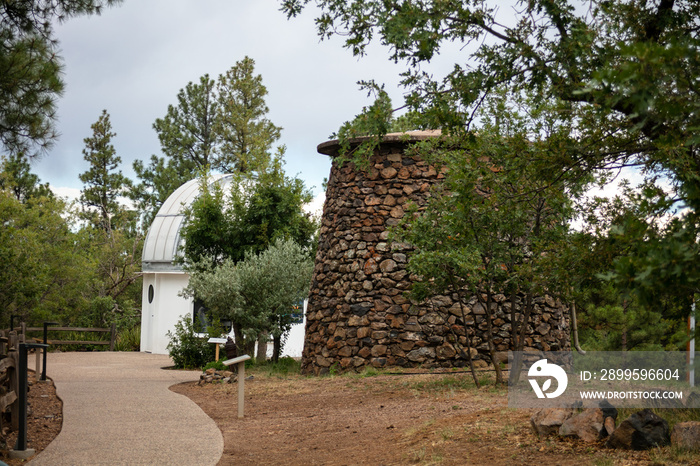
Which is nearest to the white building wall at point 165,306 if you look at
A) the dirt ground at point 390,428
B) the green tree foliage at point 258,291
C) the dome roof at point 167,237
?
the dome roof at point 167,237

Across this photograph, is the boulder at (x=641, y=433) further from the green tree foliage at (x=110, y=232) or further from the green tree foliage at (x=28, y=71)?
the green tree foliage at (x=110, y=232)

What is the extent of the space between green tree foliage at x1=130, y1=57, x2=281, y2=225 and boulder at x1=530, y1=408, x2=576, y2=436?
28128 millimetres

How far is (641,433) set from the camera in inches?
211

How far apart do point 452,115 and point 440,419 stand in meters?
3.42

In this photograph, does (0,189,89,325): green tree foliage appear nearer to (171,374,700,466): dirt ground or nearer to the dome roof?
the dome roof

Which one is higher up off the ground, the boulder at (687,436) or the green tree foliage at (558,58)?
the green tree foliage at (558,58)

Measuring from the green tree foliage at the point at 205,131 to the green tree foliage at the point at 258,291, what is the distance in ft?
56.7

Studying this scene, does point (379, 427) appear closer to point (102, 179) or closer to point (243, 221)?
point (243, 221)

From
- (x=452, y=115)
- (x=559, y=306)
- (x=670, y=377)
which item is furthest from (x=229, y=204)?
(x=452, y=115)

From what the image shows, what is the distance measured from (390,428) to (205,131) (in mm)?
29864

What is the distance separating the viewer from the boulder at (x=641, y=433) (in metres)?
5.34

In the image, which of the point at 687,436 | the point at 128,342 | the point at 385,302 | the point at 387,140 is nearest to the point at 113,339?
the point at 128,342

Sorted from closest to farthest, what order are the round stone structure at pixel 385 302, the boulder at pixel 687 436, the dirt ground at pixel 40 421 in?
1. the boulder at pixel 687 436
2. the dirt ground at pixel 40 421
3. the round stone structure at pixel 385 302

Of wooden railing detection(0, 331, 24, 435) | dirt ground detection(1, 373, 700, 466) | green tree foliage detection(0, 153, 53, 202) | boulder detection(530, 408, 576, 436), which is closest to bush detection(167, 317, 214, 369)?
dirt ground detection(1, 373, 700, 466)
